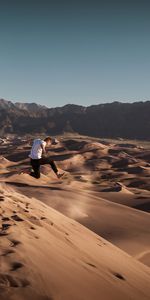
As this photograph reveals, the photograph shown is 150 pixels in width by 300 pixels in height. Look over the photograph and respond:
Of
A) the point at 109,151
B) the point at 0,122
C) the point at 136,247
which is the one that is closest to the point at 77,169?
the point at 109,151

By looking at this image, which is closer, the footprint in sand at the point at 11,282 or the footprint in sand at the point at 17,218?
the footprint in sand at the point at 11,282

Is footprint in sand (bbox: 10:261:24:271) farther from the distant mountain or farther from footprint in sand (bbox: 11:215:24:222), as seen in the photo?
the distant mountain

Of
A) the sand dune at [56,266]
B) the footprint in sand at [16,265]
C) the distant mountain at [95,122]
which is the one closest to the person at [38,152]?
the sand dune at [56,266]

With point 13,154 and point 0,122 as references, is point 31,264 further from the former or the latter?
point 0,122

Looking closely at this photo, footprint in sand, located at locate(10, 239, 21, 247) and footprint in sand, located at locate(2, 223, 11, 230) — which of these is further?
footprint in sand, located at locate(2, 223, 11, 230)

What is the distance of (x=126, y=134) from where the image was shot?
108m

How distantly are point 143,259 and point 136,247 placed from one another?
0.95m

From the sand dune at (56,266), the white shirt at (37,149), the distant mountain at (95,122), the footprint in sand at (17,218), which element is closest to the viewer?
the sand dune at (56,266)

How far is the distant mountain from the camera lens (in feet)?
359

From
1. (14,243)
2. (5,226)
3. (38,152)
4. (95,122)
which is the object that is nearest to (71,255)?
(14,243)

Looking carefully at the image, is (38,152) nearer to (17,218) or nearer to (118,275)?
(17,218)

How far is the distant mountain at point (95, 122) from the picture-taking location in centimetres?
10944

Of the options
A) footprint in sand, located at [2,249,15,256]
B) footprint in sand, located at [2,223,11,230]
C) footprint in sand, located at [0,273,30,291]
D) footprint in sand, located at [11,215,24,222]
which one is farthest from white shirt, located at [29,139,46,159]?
footprint in sand, located at [0,273,30,291]

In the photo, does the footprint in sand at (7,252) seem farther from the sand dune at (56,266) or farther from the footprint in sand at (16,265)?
the footprint in sand at (16,265)
